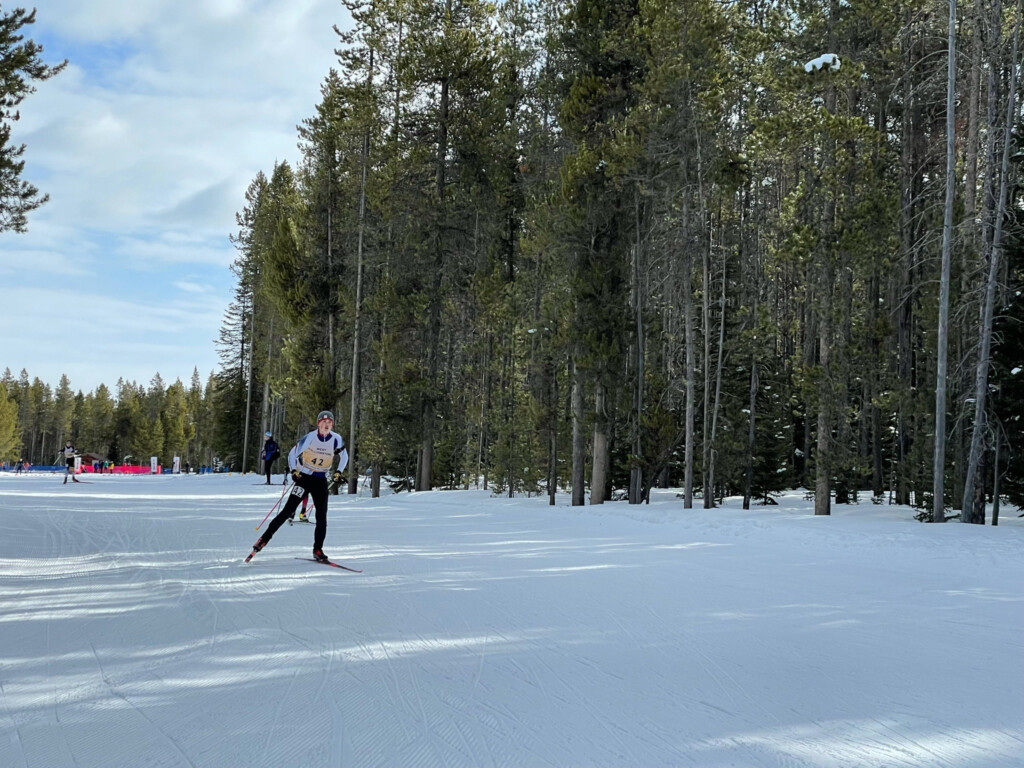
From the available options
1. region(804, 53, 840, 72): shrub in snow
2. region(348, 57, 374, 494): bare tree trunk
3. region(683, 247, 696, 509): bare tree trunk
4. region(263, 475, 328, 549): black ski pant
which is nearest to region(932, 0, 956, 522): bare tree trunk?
region(804, 53, 840, 72): shrub in snow

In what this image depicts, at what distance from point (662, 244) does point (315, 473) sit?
1424 cm

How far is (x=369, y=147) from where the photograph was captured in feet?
89.6

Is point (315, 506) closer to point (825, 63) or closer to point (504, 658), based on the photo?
point (504, 658)

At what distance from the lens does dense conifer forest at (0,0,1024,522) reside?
54.9 ft

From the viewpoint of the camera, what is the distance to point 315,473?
970 centimetres

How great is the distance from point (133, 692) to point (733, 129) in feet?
72.3

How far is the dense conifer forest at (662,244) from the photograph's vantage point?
658 inches

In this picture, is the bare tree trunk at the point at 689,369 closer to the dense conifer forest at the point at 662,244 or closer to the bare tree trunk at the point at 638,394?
the dense conifer forest at the point at 662,244

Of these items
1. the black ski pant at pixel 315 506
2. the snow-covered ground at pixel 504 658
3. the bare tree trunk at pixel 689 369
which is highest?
the bare tree trunk at pixel 689 369

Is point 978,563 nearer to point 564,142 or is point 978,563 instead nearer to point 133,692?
point 133,692

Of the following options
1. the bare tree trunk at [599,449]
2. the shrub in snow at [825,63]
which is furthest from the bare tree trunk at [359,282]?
the shrub in snow at [825,63]

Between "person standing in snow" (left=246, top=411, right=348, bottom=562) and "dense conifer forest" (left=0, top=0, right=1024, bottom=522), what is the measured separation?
11026 mm

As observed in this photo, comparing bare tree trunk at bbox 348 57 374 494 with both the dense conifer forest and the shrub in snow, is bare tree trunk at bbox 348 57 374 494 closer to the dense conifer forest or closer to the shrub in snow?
the dense conifer forest

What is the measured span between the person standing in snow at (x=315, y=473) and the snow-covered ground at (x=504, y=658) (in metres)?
0.39
